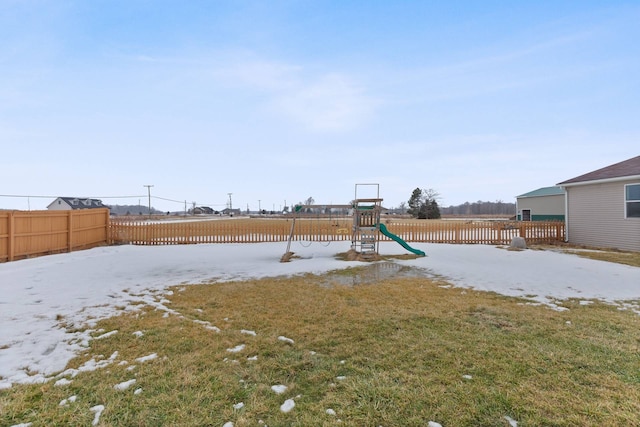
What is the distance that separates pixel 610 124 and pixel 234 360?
69.7ft

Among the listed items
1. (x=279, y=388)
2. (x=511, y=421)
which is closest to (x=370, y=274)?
(x=279, y=388)

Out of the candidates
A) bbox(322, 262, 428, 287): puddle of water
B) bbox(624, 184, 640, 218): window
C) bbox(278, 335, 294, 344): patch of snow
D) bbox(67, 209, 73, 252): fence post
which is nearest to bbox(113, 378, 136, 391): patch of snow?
bbox(278, 335, 294, 344): patch of snow

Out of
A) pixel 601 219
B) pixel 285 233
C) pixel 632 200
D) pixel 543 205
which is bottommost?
pixel 285 233

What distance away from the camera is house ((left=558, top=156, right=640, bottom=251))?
10.4 metres

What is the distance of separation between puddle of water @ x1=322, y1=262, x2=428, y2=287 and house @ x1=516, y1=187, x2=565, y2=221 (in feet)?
64.4

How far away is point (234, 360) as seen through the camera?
110 inches

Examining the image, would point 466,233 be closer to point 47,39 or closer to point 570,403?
point 570,403

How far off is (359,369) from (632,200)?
46.0 feet

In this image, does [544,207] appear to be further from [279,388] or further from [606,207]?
[279,388]

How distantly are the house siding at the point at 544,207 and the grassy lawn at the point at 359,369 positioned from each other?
2081 centimetres

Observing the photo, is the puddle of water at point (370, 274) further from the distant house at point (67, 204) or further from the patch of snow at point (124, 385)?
the distant house at point (67, 204)

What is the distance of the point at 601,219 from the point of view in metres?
11.5

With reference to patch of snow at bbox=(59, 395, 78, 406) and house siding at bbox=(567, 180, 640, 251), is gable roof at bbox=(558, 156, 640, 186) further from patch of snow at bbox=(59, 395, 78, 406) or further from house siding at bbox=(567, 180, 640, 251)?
patch of snow at bbox=(59, 395, 78, 406)

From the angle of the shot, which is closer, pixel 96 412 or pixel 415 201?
pixel 96 412
